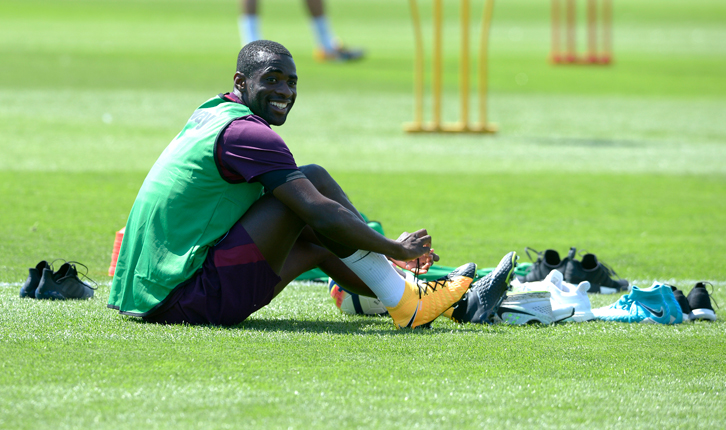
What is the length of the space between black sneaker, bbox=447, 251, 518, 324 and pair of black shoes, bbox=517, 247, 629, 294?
105 cm

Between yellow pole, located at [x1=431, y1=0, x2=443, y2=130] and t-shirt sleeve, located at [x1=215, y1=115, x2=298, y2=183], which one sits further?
yellow pole, located at [x1=431, y1=0, x2=443, y2=130]

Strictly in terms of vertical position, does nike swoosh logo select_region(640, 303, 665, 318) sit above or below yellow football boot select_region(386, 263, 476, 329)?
below

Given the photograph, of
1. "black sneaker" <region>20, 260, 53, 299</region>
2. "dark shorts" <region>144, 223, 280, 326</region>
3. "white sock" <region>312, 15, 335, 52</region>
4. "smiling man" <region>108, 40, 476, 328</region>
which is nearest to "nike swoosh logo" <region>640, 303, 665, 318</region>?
"smiling man" <region>108, 40, 476, 328</region>

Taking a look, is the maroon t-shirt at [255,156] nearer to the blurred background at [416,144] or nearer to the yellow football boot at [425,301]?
the yellow football boot at [425,301]

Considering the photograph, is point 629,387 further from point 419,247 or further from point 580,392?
point 419,247

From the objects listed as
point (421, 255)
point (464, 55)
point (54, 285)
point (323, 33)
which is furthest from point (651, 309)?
point (323, 33)

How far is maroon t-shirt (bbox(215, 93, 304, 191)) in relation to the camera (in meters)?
4.50

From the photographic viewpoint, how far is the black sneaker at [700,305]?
5.34 m

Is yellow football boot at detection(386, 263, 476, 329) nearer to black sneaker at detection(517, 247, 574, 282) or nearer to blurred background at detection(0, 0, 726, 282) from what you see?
black sneaker at detection(517, 247, 574, 282)

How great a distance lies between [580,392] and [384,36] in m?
34.6

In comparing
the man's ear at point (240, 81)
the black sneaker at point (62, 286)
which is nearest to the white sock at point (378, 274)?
the man's ear at point (240, 81)

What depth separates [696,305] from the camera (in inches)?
212

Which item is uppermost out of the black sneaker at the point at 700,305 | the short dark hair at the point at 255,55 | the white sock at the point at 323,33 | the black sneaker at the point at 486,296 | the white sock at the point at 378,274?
the white sock at the point at 323,33

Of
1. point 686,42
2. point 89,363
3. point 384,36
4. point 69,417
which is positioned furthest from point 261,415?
point 686,42
